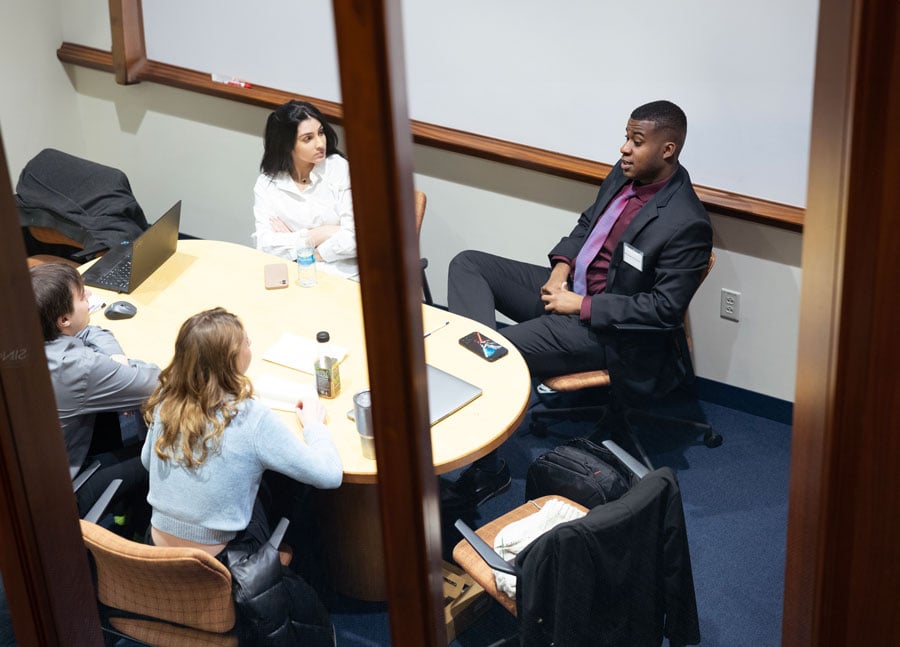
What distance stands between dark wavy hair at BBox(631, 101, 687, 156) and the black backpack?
94cm

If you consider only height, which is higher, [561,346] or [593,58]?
[593,58]

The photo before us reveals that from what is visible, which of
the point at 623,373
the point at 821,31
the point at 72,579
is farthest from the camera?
the point at 623,373

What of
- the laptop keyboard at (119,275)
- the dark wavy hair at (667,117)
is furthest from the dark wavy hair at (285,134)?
the dark wavy hair at (667,117)

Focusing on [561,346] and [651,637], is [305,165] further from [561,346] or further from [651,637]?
[651,637]

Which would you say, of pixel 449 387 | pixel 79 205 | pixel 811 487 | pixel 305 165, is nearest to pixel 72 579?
pixel 811 487

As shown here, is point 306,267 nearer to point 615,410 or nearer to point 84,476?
point 84,476

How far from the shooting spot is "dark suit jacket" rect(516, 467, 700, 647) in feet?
5.91

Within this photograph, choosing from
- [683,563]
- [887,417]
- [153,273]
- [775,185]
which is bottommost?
[683,563]

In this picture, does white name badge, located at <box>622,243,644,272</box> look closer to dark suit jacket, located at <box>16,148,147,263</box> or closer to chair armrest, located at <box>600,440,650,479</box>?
chair armrest, located at <box>600,440,650,479</box>

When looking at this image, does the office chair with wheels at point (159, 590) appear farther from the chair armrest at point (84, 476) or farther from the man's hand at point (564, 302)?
the man's hand at point (564, 302)

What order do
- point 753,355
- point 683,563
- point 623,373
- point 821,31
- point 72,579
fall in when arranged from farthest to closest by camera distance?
point 623,373
point 753,355
point 683,563
point 72,579
point 821,31

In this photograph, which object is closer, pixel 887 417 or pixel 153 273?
pixel 887 417

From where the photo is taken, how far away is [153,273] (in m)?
2.78

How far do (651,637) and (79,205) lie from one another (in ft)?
7.68
